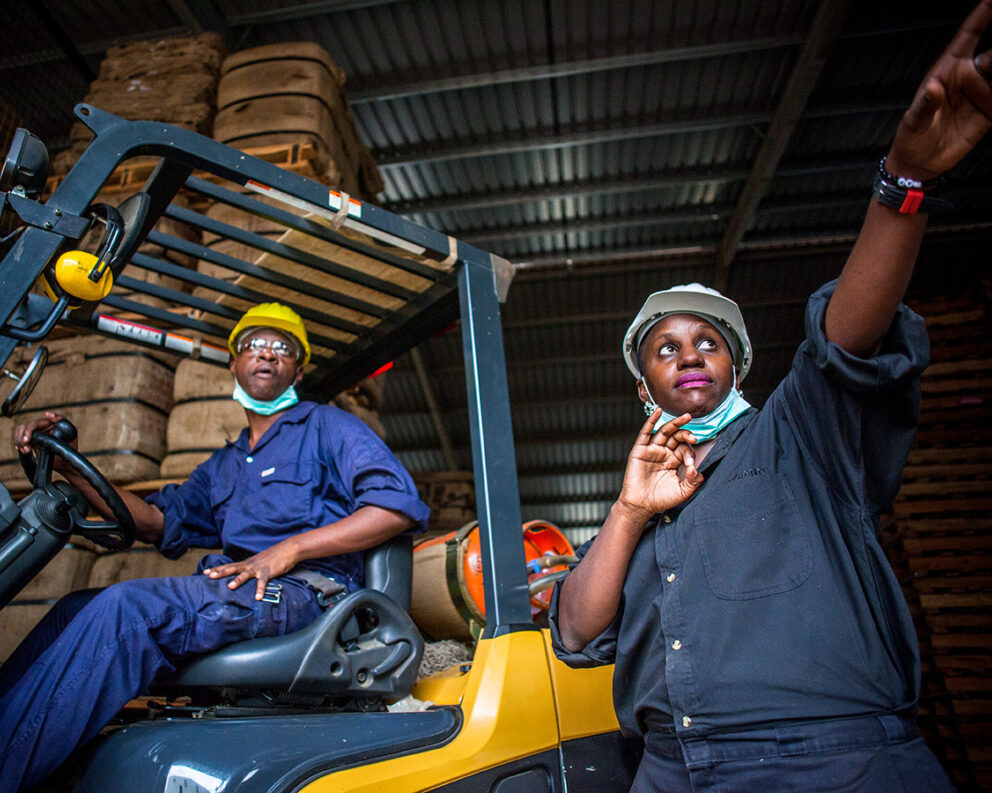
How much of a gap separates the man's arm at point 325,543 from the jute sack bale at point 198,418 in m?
1.59

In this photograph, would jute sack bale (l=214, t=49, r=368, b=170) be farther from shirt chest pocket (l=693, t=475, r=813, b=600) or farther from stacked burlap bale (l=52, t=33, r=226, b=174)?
shirt chest pocket (l=693, t=475, r=813, b=600)

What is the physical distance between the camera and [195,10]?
6.35 metres

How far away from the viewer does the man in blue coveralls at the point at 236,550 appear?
5.42ft

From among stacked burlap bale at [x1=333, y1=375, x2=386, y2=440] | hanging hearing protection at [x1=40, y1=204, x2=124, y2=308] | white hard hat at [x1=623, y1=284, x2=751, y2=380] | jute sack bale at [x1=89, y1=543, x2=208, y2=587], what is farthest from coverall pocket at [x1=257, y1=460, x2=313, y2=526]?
stacked burlap bale at [x1=333, y1=375, x2=386, y2=440]

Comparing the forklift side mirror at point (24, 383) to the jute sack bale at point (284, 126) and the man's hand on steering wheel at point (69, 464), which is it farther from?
the jute sack bale at point (284, 126)

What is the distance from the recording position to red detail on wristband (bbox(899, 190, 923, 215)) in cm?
139

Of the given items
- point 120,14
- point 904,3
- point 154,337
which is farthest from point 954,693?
point 120,14

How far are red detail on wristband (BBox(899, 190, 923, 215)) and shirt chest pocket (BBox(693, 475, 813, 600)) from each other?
622 mm

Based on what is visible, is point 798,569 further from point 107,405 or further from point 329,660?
point 107,405

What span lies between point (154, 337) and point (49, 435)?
103cm

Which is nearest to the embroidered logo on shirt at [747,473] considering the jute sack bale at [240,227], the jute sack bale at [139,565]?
the jute sack bale at [139,565]

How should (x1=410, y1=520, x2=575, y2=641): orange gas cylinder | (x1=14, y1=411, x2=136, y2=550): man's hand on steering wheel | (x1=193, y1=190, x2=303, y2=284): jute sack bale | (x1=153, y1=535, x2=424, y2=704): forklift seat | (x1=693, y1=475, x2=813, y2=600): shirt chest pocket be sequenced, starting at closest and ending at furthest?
(x1=693, y1=475, x2=813, y2=600): shirt chest pocket, (x1=153, y1=535, x2=424, y2=704): forklift seat, (x1=14, y1=411, x2=136, y2=550): man's hand on steering wheel, (x1=410, y1=520, x2=575, y2=641): orange gas cylinder, (x1=193, y1=190, x2=303, y2=284): jute sack bale

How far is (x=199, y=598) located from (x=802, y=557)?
4.80 feet

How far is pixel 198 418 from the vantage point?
3770 mm
